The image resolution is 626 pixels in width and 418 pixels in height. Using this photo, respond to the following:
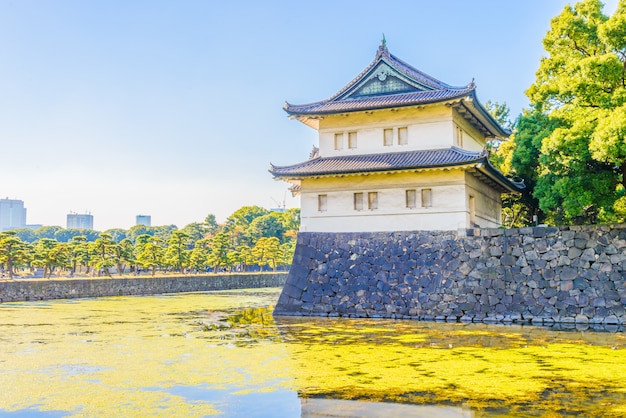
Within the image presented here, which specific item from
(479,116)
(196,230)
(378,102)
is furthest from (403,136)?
(196,230)

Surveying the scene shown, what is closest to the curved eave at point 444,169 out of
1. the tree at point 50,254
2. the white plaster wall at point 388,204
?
the white plaster wall at point 388,204

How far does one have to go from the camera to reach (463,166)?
18.3 meters

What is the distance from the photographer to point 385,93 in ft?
69.8

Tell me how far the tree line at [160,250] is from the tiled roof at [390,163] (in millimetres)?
18425

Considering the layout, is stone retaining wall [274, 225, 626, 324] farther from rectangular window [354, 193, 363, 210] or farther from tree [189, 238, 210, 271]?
tree [189, 238, 210, 271]

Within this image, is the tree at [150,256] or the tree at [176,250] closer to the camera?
the tree at [150,256]

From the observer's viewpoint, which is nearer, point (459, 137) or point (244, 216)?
point (459, 137)

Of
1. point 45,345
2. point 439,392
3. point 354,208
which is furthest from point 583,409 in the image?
point 354,208

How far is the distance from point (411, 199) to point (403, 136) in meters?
2.41

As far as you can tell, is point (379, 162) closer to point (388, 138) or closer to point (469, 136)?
point (388, 138)

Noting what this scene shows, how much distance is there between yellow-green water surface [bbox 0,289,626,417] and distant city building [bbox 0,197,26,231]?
183520 millimetres

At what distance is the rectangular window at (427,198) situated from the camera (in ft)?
63.4

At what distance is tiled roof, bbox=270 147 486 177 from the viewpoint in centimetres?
1861

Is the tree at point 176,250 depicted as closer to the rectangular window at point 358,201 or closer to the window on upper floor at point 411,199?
the rectangular window at point 358,201
